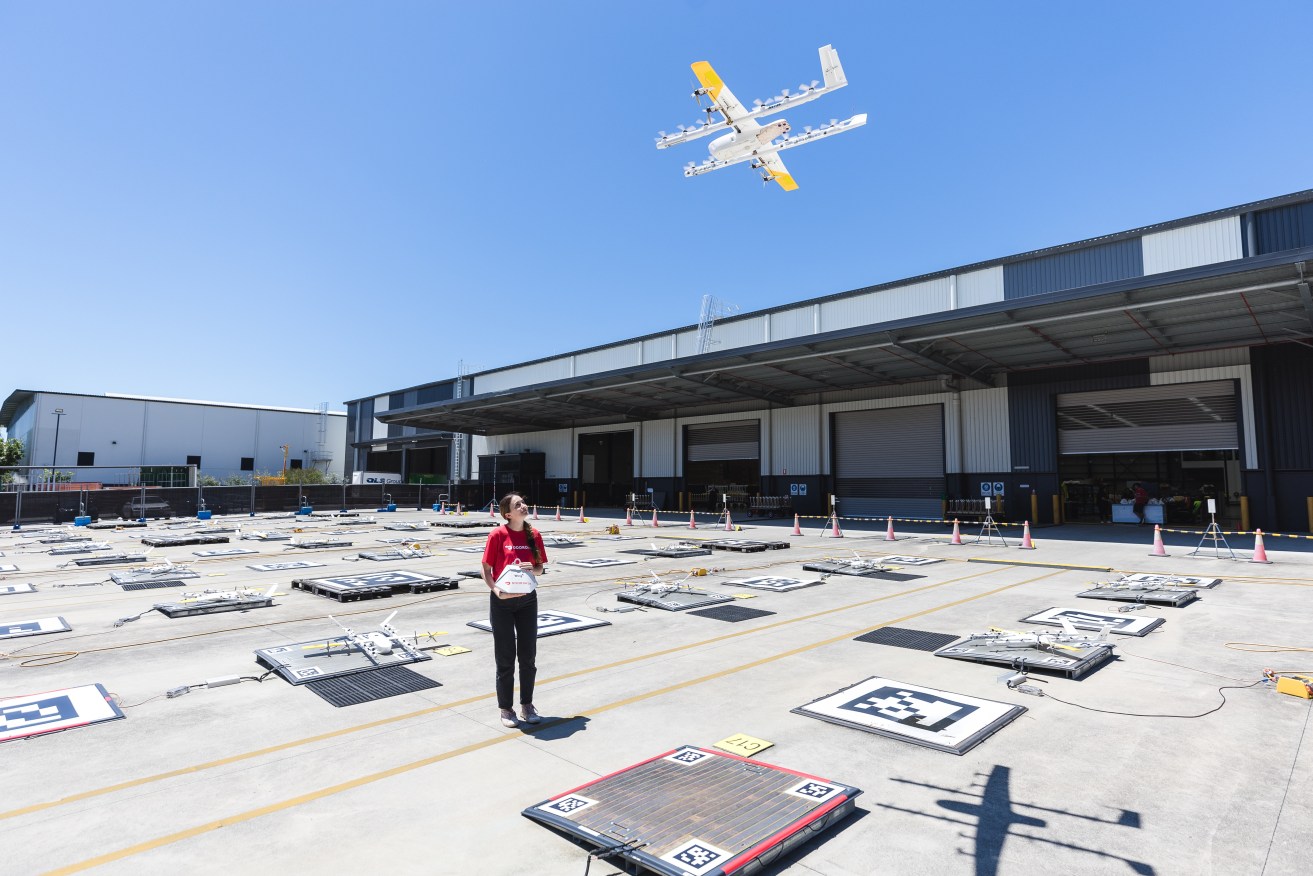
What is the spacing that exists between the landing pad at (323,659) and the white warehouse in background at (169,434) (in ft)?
210

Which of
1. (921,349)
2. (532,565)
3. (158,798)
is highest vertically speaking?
(921,349)

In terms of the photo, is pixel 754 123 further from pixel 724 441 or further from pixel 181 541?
pixel 181 541

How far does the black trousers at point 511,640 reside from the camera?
5.62 metres

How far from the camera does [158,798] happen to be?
173 inches

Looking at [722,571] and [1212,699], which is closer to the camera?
[1212,699]

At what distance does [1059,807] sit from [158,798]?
18.6ft

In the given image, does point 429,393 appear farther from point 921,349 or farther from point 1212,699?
point 1212,699

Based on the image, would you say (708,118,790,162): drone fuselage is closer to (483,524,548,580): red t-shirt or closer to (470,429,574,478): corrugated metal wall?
(470,429,574,478): corrugated metal wall

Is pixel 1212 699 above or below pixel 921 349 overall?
below

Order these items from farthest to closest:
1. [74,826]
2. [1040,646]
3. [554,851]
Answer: [1040,646] → [74,826] → [554,851]

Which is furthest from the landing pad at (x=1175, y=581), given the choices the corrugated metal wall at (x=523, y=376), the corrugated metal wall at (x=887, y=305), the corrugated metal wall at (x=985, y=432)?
the corrugated metal wall at (x=523, y=376)

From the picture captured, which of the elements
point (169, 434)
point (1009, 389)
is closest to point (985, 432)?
point (1009, 389)

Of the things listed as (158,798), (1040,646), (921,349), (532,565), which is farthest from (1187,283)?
(158,798)

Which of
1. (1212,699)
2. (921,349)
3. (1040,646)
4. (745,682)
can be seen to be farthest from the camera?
(921,349)
